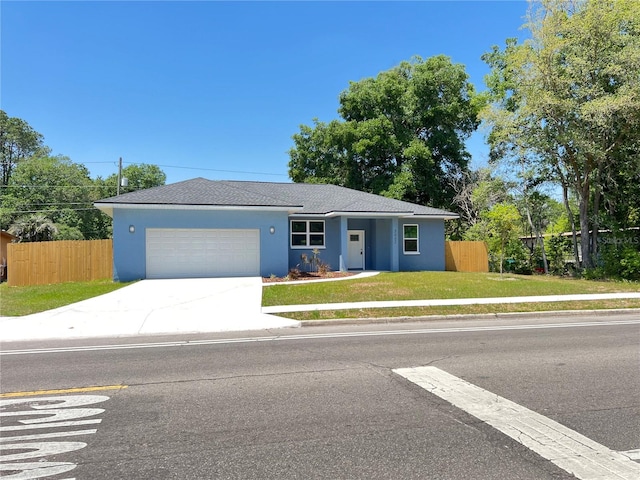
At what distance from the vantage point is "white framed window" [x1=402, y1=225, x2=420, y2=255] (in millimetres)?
24266

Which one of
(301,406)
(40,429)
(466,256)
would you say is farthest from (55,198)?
(301,406)

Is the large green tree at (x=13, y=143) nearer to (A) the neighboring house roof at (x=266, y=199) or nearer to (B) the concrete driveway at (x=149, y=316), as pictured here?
(A) the neighboring house roof at (x=266, y=199)

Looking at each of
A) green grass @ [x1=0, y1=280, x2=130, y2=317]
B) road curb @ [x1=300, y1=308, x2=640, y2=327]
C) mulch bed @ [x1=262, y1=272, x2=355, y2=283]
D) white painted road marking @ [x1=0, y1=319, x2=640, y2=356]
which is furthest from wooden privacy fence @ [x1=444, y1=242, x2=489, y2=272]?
green grass @ [x1=0, y1=280, x2=130, y2=317]

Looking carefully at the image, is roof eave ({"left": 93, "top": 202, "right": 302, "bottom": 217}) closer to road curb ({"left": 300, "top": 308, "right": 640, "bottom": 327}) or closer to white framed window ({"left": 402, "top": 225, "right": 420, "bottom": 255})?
white framed window ({"left": 402, "top": 225, "right": 420, "bottom": 255})

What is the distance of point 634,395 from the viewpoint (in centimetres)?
497

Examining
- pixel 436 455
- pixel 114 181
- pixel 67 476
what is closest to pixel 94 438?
pixel 67 476

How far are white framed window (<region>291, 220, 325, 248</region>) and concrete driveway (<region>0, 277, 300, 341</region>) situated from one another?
7.39 m

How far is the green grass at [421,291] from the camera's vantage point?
11773mm

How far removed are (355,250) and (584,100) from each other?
12.9m

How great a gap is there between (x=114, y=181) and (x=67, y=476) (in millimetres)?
55142

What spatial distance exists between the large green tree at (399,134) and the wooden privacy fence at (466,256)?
8.96m

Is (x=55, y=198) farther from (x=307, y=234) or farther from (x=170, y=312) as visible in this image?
(x=170, y=312)

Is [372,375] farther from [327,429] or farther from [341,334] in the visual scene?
[341,334]

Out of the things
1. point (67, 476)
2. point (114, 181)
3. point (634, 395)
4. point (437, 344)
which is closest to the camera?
point (67, 476)
